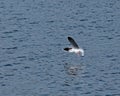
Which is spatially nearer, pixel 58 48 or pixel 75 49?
pixel 75 49

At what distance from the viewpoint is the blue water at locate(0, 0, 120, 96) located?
69250mm

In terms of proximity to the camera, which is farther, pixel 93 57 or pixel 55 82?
pixel 93 57

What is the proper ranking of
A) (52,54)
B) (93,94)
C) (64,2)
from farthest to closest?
(64,2)
(52,54)
(93,94)

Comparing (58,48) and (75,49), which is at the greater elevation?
(58,48)

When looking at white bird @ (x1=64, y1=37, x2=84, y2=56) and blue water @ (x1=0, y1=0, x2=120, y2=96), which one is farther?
white bird @ (x1=64, y1=37, x2=84, y2=56)

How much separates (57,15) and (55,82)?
123 feet

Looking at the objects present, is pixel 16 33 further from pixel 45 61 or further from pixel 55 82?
pixel 55 82

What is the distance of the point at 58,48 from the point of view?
83.6 m

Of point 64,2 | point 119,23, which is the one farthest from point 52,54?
point 64,2

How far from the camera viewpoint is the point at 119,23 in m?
99.9

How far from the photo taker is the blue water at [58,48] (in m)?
69.2

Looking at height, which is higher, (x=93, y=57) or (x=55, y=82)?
(x=93, y=57)

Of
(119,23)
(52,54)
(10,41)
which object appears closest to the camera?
(52,54)

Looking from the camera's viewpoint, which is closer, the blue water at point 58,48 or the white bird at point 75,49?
the blue water at point 58,48
